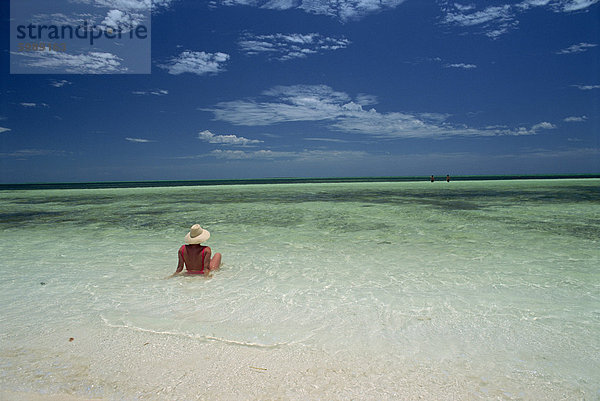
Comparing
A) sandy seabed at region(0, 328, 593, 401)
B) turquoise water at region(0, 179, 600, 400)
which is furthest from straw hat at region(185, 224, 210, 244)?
sandy seabed at region(0, 328, 593, 401)

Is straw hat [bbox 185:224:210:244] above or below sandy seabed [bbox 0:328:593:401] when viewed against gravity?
above

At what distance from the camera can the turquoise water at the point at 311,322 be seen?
2.74 meters

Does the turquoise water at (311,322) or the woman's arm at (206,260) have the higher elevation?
the woman's arm at (206,260)

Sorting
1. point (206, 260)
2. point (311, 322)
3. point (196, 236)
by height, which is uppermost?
point (196, 236)

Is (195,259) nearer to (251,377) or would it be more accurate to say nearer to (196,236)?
(196,236)

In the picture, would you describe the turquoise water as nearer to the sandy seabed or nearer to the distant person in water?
the sandy seabed

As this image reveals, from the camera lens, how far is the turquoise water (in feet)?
8.98

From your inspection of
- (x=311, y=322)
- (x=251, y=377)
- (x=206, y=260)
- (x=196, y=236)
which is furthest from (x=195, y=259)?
(x=251, y=377)

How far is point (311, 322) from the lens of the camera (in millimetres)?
3920

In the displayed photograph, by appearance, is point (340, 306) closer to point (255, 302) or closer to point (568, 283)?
point (255, 302)

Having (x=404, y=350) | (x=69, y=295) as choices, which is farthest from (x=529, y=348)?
(x=69, y=295)

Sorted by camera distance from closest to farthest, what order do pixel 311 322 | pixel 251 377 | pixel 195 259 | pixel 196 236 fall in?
pixel 251 377, pixel 311 322, pixel 196 236, pixel 195 259

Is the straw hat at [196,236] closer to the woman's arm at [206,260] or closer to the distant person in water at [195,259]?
the distant person in water at [195,259]

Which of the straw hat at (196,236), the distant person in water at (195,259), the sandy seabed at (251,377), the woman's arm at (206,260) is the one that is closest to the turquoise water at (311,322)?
the sandy seabed at (251,377)
